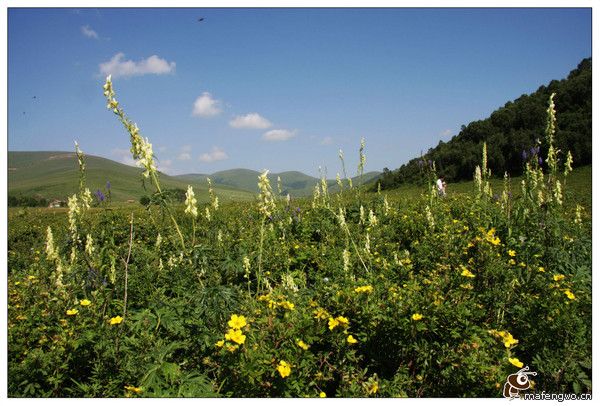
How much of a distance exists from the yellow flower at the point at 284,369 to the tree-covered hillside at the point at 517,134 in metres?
34.3

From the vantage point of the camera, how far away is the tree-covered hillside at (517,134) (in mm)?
37469

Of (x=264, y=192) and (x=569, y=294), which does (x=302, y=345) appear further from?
(x=569, y=294)

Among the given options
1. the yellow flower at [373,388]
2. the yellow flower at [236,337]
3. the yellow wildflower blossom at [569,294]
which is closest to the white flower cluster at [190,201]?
the yellow flower at [236,337]

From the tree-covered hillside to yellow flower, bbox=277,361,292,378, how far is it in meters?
34.3

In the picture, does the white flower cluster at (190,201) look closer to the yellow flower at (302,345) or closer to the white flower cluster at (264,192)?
the white flower cluster at (264,192)

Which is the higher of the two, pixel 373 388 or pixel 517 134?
pixel 517 134

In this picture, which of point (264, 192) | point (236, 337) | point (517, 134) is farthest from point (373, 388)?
point (517, 134)

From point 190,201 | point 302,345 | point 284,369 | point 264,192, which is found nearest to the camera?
point 284,369

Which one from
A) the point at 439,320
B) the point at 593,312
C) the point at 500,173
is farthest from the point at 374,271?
the point at 500,173

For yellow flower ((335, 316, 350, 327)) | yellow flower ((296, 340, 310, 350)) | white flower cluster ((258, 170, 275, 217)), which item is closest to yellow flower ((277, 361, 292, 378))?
yellow flower ((296, 340, 310, 350))

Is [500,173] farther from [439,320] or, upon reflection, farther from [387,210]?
[439,320]

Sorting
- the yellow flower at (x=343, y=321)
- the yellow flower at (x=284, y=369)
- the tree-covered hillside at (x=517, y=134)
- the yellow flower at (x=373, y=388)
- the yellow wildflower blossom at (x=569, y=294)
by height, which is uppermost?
the tree-covered hillside at (x=517, y=134)

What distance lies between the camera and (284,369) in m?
2.91

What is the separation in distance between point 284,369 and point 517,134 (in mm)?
Result: 46387
